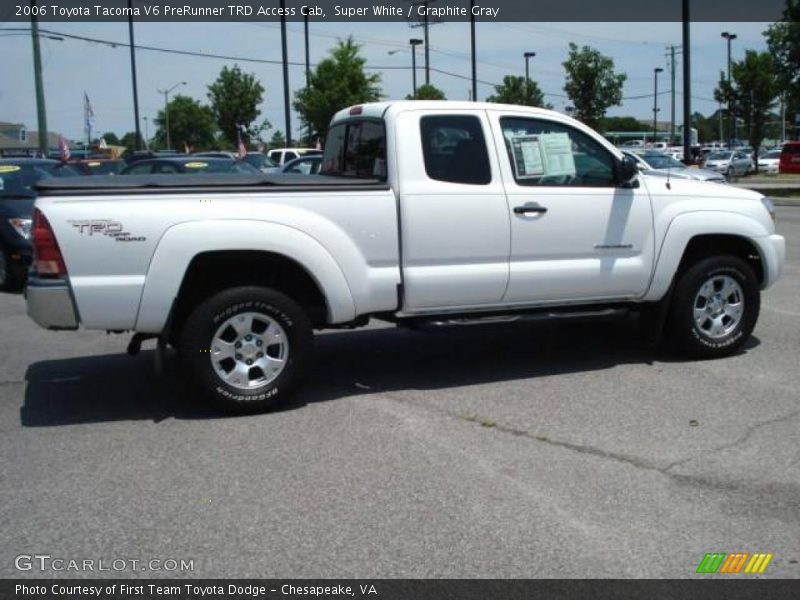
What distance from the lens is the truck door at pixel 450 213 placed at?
21.2 ft

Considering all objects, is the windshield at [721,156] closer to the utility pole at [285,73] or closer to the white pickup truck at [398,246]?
the utility pole at [285,73]

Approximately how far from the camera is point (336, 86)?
1404 inches

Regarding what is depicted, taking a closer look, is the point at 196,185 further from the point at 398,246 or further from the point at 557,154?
the point at 557,154

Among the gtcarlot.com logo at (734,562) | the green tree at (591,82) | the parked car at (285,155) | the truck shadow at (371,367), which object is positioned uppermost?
the green tree at (591,82)

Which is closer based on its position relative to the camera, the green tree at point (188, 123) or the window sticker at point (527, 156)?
the window sticker at point (527, 156)

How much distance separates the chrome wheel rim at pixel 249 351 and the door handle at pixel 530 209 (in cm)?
191

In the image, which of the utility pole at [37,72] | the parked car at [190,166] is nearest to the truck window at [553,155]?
the parked car at [190,166]

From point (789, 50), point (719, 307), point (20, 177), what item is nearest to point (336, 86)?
point (789, 50)

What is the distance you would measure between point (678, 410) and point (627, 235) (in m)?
1.51

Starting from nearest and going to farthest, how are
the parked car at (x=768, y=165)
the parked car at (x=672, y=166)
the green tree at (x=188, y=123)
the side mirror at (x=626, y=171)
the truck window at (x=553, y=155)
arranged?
1. the truck window at (x=553, y=155)
2. the side mirror at (x=626, y=171)
3. the parked car at (x=672, y=166)
4. the parked car at (x=768, y=165)
5. the green tree at (x=188, y=123)

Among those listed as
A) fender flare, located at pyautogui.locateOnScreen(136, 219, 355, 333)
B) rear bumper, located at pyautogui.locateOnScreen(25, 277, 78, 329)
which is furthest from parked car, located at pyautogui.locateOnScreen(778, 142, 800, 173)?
A: rear bumper, located at pyautogui.locateOnScreen(25, 277, 78, 329)

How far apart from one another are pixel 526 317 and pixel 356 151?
186 cm

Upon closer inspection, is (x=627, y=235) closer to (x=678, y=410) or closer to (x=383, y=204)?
(x=678, y=410)
